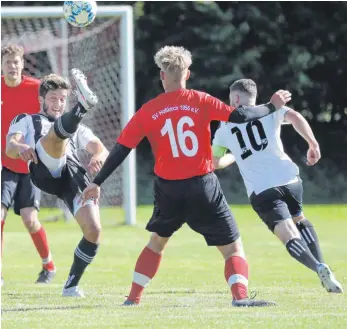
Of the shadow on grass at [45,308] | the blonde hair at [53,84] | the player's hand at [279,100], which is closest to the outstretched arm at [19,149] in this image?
the blonde hair at [53,84]

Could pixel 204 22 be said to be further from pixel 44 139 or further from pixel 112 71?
pixel 44 139

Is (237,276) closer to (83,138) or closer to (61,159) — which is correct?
(61,159)

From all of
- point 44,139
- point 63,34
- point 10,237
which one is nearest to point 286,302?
point 44,139

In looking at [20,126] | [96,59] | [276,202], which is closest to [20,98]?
[20,126]

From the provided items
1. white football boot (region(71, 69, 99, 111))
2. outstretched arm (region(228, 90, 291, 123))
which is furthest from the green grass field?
white football boot (region(71, 69, 99, 111))

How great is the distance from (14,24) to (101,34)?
7.41ft

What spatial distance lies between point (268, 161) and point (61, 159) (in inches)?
64.2

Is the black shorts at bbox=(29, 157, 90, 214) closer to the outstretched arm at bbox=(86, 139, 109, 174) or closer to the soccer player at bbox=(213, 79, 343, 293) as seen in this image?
the outstretched arm at bbox=(86, 139, 109, 174)

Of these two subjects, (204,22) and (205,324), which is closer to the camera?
(205,324)

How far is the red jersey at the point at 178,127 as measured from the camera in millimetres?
7297

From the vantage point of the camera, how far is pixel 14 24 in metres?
19.5

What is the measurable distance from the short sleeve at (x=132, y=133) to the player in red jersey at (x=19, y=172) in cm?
261

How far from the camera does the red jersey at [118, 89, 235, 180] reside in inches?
287

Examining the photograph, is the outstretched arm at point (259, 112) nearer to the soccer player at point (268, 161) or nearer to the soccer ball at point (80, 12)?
the soccer player at point (268, 161)
